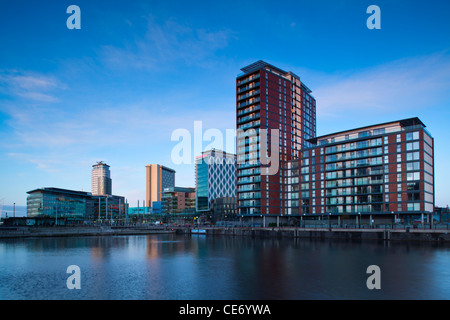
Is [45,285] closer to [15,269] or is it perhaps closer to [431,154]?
[15,269]

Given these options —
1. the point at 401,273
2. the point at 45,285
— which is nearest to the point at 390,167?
the point at 401,273

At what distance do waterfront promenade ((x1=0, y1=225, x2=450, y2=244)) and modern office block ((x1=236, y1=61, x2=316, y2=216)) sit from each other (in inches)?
615

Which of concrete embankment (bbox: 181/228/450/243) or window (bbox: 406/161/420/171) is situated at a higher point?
window (bbox: 406/161/420/171)

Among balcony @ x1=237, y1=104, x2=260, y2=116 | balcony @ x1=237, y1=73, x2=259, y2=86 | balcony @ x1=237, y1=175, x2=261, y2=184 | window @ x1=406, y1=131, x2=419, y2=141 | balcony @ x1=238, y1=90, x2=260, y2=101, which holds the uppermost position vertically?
balcony @ x1=237, y1=73, x2=259, y2=86

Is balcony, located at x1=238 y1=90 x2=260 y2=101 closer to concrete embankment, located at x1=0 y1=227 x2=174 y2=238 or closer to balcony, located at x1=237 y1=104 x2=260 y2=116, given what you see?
balcony, located at x1=237 y1=104 x2=260 y2=116

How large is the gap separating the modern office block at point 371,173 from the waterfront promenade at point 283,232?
1798 cm

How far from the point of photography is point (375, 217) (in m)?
110

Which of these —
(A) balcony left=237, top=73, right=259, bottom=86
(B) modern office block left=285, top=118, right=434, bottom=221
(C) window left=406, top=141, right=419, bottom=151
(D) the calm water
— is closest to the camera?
(D) the calm water

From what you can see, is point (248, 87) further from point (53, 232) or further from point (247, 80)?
point (53, 232)

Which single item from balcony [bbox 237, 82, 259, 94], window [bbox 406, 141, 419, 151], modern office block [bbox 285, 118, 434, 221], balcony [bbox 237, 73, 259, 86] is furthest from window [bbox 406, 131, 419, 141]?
balcony [bbox 237, 73, 259, 86]

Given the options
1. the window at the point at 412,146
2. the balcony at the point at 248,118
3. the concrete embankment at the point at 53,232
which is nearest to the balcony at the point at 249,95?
the balcony at the point at 248,118

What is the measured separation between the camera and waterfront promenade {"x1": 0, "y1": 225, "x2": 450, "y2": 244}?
80.2m

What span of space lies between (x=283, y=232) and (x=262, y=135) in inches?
1675

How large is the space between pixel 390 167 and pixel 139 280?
8931cm
